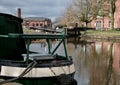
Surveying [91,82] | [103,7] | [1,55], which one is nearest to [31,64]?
[1,55]

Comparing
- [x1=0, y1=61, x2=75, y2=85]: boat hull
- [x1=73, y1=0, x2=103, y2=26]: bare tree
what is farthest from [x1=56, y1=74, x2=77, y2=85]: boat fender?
[x1=73, y1=0, x2=103, y2=26]: bare tree

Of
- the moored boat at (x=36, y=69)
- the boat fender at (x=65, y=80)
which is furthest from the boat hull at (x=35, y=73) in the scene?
the boat fender at (x=65, y=80)

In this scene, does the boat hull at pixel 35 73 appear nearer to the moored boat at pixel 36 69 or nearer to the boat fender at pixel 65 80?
the moored boat at pixel 36 69

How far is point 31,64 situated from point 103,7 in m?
59.8

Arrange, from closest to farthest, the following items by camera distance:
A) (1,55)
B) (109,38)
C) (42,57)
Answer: (42,57) → (1,55) → (109,38)

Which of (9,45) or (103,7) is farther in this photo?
(103,7)

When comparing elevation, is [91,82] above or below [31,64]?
below

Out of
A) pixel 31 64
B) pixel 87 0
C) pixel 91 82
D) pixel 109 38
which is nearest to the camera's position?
pixel 31 64

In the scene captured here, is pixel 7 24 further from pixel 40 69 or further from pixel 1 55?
pixel 40 69

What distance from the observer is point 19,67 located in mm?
10273

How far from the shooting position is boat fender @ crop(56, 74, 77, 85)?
1008 centimetres

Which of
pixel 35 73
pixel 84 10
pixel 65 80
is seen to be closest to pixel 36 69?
pixel 35 73

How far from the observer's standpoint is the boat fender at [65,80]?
10.1 m

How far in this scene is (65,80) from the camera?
10172 millimetres
